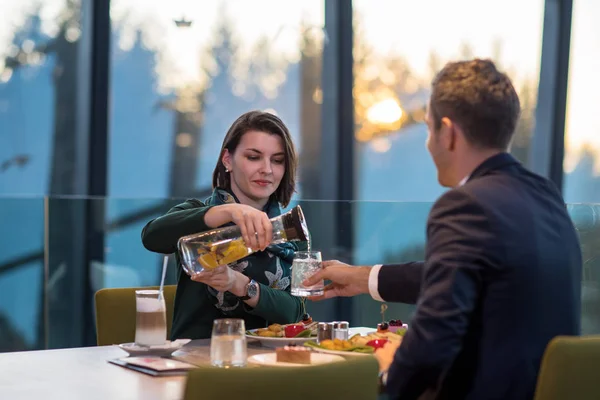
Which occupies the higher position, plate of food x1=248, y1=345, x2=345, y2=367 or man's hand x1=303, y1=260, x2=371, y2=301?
man's hand x1=303, y1=260, x2=371, y2=301

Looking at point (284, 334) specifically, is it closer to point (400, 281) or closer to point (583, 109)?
point (400, 281)

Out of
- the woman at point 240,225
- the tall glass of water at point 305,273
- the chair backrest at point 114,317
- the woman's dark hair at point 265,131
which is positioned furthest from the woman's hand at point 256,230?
the chair backrest at point 114,317

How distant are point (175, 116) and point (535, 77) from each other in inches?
106

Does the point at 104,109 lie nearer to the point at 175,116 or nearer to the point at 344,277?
the point at 175,116

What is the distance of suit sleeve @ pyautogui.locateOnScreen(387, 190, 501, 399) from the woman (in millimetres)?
802

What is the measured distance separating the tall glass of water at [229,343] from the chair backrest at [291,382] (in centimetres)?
53

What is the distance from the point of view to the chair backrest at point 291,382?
1452mm

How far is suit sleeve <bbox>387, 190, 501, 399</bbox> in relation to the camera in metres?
1.66

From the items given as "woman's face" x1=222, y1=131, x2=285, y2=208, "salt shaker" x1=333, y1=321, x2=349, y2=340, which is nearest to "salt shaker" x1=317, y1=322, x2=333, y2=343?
"salt shaker" x1=333, y1=321, x2=349, y2=340

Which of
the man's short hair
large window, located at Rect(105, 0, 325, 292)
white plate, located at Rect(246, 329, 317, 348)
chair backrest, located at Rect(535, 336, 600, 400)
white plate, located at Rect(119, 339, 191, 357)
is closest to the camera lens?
chair backrest, located at Rect(535, 336, 600, 400)

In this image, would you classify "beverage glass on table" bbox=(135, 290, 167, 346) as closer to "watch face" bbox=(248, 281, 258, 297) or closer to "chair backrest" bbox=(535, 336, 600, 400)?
"watch face" bbox=(248, 281, 258, 297)

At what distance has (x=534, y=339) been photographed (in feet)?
5.61

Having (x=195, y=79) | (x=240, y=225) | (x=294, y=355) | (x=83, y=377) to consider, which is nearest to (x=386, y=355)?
(x=294, y=355)

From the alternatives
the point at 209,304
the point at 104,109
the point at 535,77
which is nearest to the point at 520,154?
the point at 535,77
